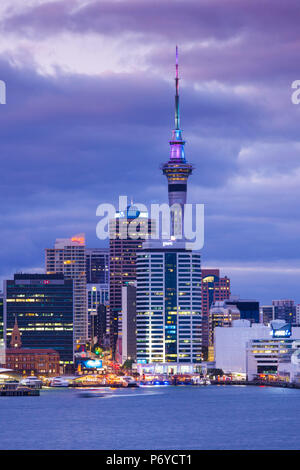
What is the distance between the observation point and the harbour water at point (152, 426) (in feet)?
410

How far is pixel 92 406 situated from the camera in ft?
647

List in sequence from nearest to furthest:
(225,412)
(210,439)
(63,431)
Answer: (210,439)
(63,431)
(225,412)

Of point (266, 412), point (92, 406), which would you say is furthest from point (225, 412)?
point (92, 406)

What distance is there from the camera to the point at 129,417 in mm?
166125

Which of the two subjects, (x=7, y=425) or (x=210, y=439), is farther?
(x=7, y=425)

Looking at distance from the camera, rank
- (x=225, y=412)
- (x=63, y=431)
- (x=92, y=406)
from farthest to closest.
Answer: (x=92, y=406)
(x=225, y=412)
(x=63, y=431)

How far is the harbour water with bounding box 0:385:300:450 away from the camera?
125 metres

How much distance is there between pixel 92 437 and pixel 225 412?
46787mm

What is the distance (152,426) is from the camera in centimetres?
14875
